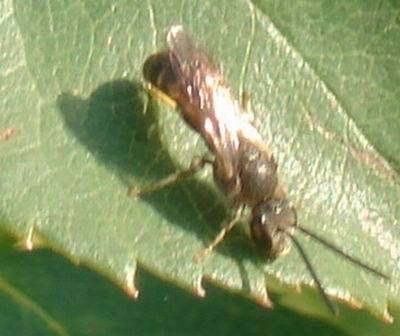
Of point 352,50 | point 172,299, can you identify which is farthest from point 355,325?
point 352,50

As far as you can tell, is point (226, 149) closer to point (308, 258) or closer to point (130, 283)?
point (308, 258)

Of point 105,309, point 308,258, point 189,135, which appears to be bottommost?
point 105,309

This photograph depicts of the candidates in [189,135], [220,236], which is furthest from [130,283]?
[189,135]

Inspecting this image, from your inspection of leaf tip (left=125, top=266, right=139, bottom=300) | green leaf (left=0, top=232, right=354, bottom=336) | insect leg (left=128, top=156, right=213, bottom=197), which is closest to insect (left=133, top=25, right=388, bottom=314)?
insect leg (left=128, top=156, right=213, bottom=197)

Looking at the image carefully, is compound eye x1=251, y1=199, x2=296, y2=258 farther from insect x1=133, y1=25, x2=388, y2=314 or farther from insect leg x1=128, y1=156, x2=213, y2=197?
insect leg x1=128, y1=156, x2=213, y2=197

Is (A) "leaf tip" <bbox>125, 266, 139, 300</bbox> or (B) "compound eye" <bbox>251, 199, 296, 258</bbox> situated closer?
(A) "leaf tip" <bbox>125, 266, 139, 300</bbox>

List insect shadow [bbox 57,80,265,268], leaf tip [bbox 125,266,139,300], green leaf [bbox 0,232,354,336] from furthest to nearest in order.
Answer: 1. green leaf [bbox 0,232,354,336]
2. insect shadow [bbox 57,80,265,268]
3. leaf tip [bbox 125,266,139,300]

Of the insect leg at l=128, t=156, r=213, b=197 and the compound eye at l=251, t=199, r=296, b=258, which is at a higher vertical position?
the insect leg at l=128, t=156, r=213, b=197

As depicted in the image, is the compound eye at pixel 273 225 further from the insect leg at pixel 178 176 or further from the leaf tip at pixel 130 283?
the leaf tip at pixel 130 283

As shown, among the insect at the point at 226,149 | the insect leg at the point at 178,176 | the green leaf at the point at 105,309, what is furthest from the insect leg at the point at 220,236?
the green leaf at the point at 105,309
